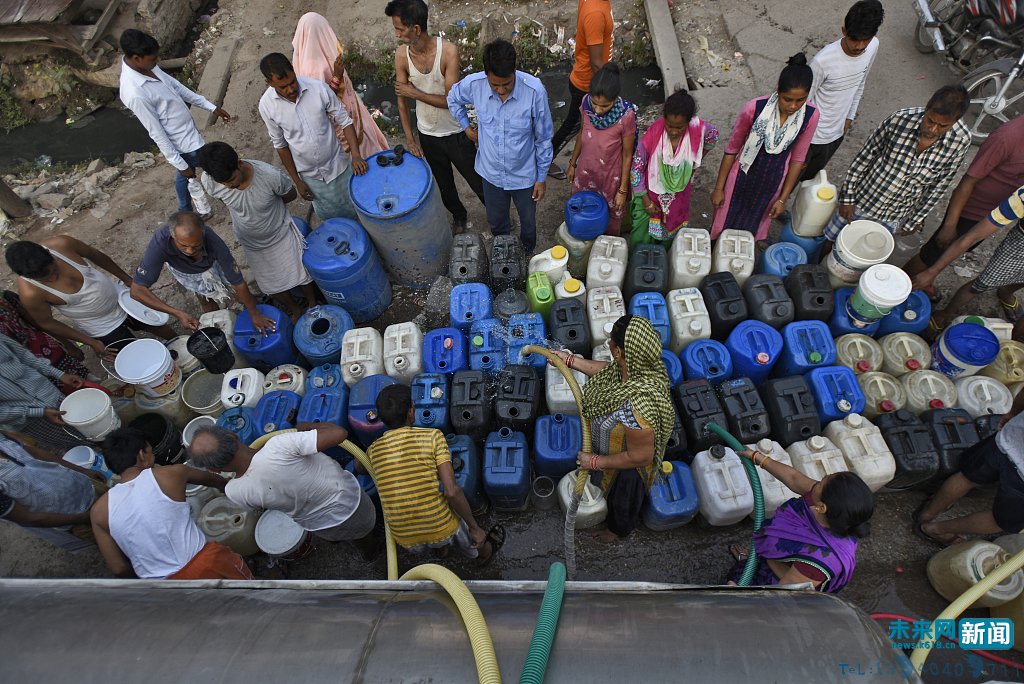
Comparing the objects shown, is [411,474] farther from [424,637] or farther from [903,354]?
[903,354]

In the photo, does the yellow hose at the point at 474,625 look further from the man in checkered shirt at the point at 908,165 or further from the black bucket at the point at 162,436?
the man in checkered shirt at the point at 908,165

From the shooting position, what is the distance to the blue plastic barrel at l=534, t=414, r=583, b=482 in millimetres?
3336

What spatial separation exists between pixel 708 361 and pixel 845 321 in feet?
3.52

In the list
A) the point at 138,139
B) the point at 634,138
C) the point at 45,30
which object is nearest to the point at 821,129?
the point at 634,138

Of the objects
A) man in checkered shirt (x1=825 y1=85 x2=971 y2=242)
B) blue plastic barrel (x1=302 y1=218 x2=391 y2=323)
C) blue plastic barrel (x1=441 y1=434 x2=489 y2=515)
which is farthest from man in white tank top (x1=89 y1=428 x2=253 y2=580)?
man in checkered shirt (x1=825 y1=85 x2=971 y2=242)

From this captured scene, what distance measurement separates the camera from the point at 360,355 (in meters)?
3.75

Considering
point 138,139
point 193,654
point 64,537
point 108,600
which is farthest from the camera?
point 138,139

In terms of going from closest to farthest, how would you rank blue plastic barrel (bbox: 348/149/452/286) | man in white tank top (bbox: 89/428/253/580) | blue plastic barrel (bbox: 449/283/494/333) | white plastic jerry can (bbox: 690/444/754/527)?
man in white tank top (bbox: 89/428/253/580) < white plastic jerry can (bbox: 690/444/754/527) < blue plastic barrel (bbox: 449/283/494/333) < blue plastic barrel (bbox: 348/149/452/286)

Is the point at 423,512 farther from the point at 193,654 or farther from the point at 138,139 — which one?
the point at 138,139

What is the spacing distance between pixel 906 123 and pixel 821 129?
0.84 meters

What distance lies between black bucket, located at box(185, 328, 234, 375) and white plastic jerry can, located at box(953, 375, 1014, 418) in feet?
16.7

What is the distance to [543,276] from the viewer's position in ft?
13.1

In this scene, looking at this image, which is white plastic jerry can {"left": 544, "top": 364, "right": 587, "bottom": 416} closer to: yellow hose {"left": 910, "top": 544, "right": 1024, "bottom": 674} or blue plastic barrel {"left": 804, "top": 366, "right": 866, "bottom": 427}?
blue plastic barrel {"left": 804, "top": 366, "right": 866, "bottom": 427}

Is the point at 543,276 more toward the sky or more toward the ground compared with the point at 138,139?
more toward the ground
